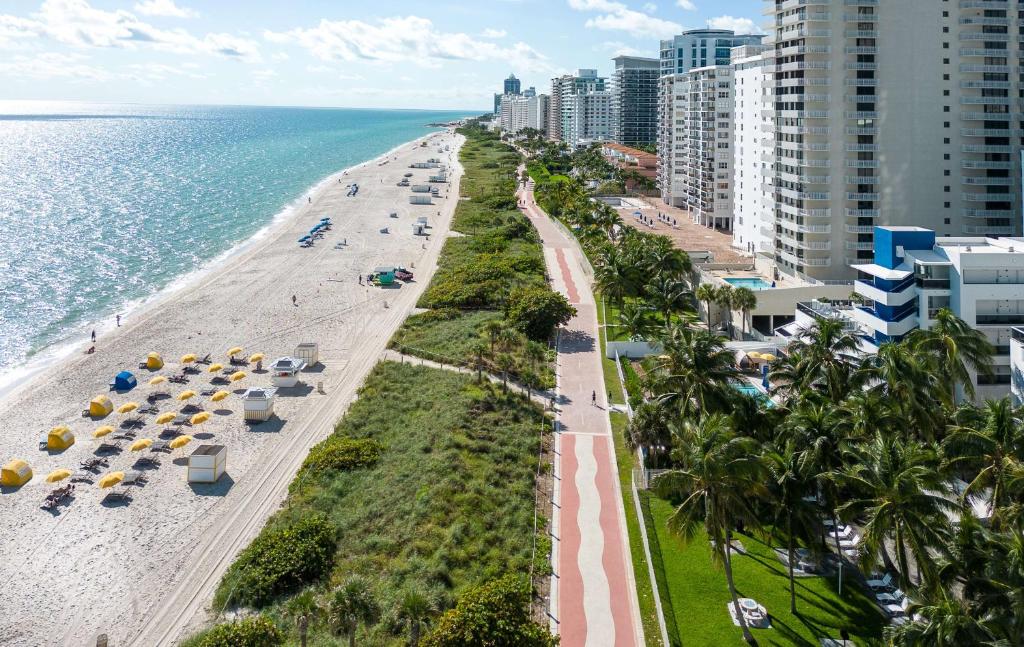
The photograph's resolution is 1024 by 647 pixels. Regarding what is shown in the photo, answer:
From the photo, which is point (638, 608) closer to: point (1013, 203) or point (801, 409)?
point (801, 409)

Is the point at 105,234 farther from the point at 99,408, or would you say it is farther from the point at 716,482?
the point at 716,482

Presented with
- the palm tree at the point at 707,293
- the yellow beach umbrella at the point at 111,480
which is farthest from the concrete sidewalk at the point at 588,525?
the yellow beach umbrella at the point at 111,480

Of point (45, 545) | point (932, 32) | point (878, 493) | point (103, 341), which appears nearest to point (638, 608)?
point (878, 493)

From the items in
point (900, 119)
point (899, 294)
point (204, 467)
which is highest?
point (900, 119)

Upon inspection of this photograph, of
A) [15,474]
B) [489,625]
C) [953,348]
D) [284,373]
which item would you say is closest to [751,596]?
[489,625]

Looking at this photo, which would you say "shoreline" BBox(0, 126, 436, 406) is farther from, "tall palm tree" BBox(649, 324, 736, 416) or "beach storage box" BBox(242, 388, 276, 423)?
"tall palm tree" BBox(649, 324, 736, 416)
